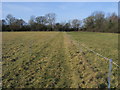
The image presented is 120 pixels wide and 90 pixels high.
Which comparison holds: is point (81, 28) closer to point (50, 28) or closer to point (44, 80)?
point (50, 28)

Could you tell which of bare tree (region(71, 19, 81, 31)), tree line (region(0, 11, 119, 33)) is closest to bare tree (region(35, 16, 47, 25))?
tree line (region(0, 11, 119, 33))

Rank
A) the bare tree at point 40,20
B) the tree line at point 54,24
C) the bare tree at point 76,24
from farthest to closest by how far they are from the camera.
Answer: the bare tree at point 76,24 < the bare tree at point 40,20 < the tree line at point 54,24

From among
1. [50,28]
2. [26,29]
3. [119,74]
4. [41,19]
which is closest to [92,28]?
[50,28]

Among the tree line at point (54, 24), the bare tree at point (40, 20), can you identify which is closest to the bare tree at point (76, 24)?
the tree line at point (54, 24)

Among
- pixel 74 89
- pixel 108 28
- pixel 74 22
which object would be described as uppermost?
pixel 74 22

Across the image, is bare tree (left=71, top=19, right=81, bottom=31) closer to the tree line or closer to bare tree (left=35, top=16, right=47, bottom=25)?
the tree line

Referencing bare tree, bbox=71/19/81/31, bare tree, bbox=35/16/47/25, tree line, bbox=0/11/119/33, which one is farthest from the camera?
bare tree, bbox=71/19/81/31

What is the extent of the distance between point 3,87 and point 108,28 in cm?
6892

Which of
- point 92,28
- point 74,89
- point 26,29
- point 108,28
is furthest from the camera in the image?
point 26,29

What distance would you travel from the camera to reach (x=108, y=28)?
65000 mm

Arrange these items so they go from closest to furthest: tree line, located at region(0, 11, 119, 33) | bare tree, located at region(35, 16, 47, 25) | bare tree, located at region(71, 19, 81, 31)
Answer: tree line, located at region(0, 11, 119, 33) → bare tree, located at region(35, 16, 47, 25) → bare tree, located at region(71, 19, 81, 31)

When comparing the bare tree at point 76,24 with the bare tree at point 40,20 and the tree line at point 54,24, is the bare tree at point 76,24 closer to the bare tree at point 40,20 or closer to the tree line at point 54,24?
the tree line at point 54,24

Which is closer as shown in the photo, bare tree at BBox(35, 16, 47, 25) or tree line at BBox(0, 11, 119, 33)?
tree line at BBox(0, 11, 119, 33)

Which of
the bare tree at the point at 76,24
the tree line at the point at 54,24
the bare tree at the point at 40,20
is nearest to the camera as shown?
the tree line at the point at 54,24
